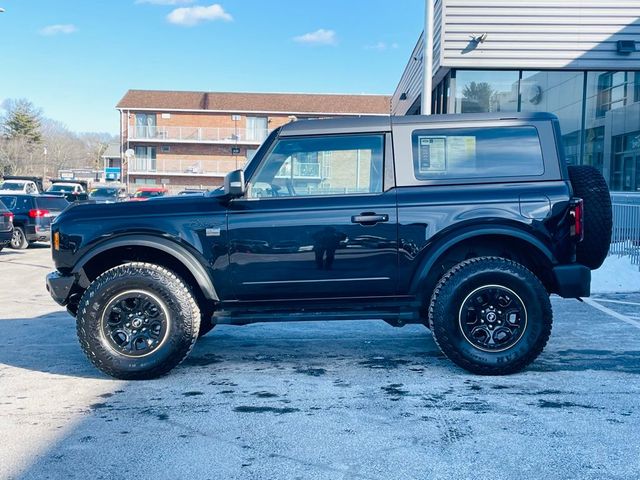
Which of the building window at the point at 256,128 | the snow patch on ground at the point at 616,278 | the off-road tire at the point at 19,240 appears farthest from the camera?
the building window at the point at 256,128

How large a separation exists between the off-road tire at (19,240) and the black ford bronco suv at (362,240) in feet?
43.4

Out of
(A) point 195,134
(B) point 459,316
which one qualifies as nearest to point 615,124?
(B) point 459,316

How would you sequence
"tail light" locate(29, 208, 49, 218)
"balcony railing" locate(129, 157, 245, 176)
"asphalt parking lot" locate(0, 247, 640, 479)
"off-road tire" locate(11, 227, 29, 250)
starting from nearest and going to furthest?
"asphalt parking lot" locate(0, 247, 640, 479) → "off-road tire" locate(11, 227, 29, 250) → "tail light" locate(29, 208, 49, 218) → "balcony railing" locate(129, 157, 245, 176)

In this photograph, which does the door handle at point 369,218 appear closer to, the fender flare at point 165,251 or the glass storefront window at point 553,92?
the fender flare at point 165,251

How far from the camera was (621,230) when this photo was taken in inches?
455

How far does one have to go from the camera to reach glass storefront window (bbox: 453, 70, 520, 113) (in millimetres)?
14359

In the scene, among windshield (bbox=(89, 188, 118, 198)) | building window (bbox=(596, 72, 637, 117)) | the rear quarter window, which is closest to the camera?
building window (bbox=(596, 72, 637, 117))

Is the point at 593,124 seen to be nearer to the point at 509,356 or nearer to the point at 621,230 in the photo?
the point at 621,230

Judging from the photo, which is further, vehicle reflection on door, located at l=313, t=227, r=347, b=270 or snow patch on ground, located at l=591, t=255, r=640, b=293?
snow patch on ground, located at l=591, t=255, r=640, b=293

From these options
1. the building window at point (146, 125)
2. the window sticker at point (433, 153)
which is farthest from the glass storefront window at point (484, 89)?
the building window at point (146, 125)

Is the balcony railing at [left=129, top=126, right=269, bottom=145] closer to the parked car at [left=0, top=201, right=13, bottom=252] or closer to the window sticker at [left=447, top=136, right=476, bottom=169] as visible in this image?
the parked car at [left=0, top=201, right=13, bottom=252]

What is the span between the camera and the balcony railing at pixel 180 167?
176 feet

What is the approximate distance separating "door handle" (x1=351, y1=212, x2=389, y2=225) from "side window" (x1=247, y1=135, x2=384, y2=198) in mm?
229

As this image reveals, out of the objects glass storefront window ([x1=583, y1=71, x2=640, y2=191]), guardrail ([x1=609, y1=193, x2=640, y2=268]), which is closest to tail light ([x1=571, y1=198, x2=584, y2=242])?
guardrail ([x1=609, y1=193, x2=640, y2=268])
